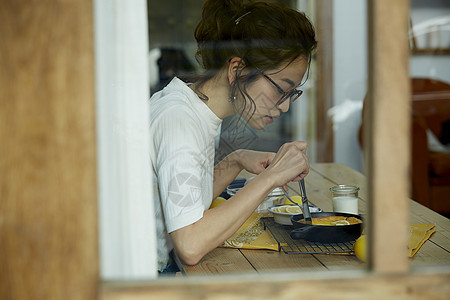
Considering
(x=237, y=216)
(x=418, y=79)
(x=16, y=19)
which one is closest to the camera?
(x=16, y=19)

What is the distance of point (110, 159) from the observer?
98cm

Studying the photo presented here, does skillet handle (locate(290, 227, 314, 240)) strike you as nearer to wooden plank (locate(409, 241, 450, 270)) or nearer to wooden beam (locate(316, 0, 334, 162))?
wooden plank (locate(409, 241, 450, 270))

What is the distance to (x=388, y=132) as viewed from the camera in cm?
92

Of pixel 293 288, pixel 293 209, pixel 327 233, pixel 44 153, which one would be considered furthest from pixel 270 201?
pixel 44 153

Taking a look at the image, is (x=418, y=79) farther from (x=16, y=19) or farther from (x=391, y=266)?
(x=16, y=19)

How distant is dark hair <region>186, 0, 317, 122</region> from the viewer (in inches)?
62.7

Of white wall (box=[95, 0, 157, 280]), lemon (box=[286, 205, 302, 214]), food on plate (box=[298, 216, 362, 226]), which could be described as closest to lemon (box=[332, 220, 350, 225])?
food on plate (box=[298, 216, 362, 226])

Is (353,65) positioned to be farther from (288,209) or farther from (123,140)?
(123,140)

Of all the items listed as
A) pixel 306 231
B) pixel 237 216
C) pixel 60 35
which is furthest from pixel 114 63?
pixel 306 231

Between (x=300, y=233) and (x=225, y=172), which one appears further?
(x=225, y=172)

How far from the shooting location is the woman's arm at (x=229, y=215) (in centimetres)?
129

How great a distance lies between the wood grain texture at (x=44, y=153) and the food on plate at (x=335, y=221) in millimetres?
762

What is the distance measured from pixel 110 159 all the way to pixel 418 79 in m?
3.31

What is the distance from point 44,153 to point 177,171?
0.46m
